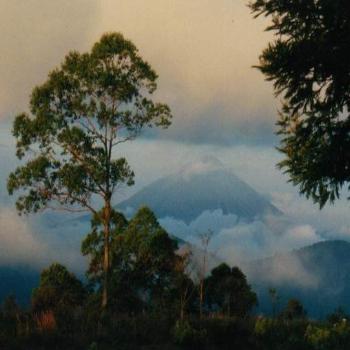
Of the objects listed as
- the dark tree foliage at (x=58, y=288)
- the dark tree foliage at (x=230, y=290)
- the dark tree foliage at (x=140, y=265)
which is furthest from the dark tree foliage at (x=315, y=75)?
the dark tree foliage at (x=230, y=290)

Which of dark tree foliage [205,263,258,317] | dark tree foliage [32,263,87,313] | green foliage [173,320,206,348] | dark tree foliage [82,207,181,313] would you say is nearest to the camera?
green foliage [173,320,206,348]

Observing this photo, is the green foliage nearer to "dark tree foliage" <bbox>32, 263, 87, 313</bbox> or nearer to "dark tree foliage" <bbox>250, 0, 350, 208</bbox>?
"dark tree foliage" <bbox>250, 0, 350, 208</bbox>

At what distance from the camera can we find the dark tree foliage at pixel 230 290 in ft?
213

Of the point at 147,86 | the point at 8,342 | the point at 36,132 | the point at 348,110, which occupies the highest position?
the point at 147,86

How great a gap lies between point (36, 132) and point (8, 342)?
17744 mm

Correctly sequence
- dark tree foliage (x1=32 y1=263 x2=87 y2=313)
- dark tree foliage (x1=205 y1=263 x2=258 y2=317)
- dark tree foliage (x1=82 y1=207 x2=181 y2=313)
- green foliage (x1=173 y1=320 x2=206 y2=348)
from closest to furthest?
green foliage (x1=173 y1=320 x2=206 y2=348), dark tree foliage (x1=82 y1=207 x2=181 y2=313), dark tree foliage (x1=32 y1=263 x2=87 y2=313), dark tree foliage (x1=205 y1=263 x2=258 y2=317)

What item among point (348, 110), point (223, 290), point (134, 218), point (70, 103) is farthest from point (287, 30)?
point (223, 290)

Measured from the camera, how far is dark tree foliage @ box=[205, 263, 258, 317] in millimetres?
64812

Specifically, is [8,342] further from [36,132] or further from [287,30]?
[36,132]

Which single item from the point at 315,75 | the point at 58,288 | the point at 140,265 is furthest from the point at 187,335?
the point at 58,288

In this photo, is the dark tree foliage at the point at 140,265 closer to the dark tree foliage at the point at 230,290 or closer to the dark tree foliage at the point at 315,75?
the dark tree foliage at the point at 230,290

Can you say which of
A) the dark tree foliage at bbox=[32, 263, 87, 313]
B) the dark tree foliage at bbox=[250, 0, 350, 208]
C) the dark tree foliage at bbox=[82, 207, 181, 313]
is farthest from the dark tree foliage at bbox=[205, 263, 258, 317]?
the dark tree foliage at bbox=[250, 0, 350, 208]

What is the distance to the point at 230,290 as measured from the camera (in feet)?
222

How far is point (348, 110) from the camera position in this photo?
22.6 m
